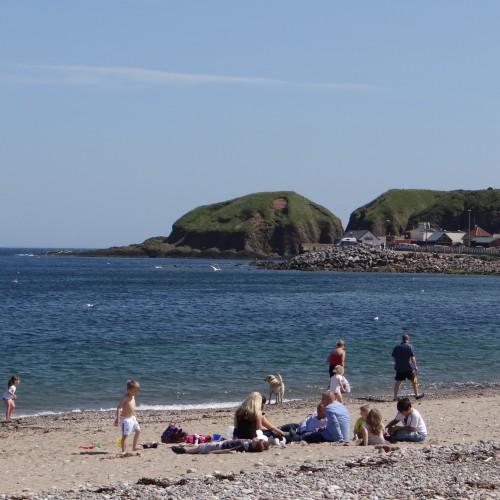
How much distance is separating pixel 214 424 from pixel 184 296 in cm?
4825

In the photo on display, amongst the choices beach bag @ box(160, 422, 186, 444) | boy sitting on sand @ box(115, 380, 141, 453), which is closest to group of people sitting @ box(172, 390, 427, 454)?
boy sitting on sand @ box(115, 380, 141, 453)

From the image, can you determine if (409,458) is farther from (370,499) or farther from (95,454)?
(95,454)

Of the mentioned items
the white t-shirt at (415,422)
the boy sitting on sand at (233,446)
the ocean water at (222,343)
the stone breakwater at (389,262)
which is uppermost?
the stone breakwater at (389,262)

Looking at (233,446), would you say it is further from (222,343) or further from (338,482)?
(222,343)

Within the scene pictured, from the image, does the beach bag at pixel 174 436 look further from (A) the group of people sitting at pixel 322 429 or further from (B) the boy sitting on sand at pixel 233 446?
(B) the boy sitting on sand at pixel 233 446

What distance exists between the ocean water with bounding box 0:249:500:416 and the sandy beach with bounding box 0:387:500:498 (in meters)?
A: 2.67

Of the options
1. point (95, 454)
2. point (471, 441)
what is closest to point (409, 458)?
point (471, 441)

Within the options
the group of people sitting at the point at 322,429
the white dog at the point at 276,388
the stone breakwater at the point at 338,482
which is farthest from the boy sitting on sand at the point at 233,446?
the white dog at the point at 276,388

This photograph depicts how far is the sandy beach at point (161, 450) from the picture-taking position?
39.9ft

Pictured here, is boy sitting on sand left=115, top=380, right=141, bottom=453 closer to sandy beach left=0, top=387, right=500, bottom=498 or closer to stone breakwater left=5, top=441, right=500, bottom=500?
sandy beach left=0, top=387, right=500, bottom=498

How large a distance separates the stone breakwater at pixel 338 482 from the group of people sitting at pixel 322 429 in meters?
1.31

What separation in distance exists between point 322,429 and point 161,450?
2.77 meters

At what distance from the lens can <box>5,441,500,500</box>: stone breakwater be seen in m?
11.0

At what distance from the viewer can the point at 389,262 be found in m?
112
